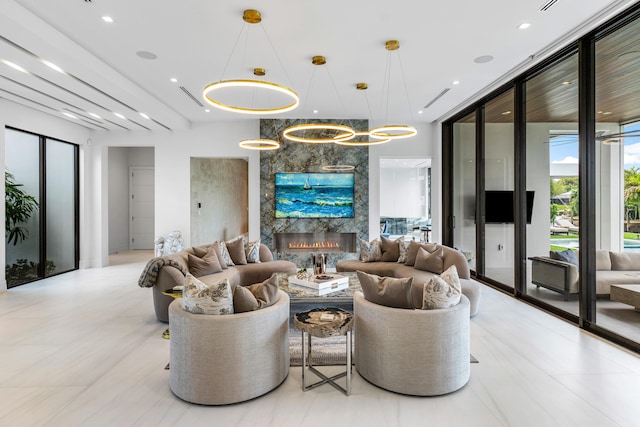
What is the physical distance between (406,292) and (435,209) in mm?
6122

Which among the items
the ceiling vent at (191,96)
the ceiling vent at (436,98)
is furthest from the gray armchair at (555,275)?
the ceiling vent at (191,96)

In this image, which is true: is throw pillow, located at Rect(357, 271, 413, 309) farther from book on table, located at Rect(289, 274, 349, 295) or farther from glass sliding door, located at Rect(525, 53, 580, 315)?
glass sliding door, located at Rect(525, 53, 580, 315)

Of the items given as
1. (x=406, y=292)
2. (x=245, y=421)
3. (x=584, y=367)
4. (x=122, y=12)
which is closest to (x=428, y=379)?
(x=406, y=292)

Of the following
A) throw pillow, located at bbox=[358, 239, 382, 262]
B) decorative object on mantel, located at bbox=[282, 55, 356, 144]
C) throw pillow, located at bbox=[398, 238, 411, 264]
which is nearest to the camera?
decorative object on mantel, located at bbox=[282, 55, 356, 144]

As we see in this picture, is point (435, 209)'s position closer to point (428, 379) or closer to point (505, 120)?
point (505, 120)

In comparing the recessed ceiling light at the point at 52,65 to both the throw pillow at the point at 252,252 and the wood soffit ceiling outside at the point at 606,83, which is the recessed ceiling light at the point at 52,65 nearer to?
the throw pillow at the point at 252,252

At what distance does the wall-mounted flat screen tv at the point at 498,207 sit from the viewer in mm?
5867

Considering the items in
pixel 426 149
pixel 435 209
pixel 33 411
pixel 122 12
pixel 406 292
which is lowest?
pixel 33 411

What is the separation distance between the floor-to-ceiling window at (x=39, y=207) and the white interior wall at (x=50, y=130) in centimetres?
14

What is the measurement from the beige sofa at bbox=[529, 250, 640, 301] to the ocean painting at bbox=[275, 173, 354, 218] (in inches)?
177

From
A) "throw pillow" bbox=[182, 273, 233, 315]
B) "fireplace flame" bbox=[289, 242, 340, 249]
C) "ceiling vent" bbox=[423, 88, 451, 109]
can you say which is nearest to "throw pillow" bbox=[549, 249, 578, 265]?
"ceiling vent" bbox=[423, 88, 451, 109]

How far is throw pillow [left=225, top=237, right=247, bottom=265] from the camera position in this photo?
5875 mm

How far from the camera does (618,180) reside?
145 inches

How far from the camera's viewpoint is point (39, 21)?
371 centimetres
